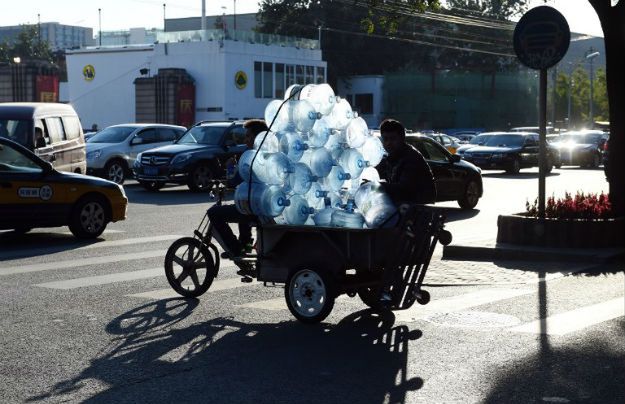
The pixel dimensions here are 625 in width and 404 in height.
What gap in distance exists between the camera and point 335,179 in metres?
9.21

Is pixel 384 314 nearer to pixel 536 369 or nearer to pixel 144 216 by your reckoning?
pixel 536 369

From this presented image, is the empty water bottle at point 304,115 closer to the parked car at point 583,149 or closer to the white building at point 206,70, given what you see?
the parked car at point 583,149

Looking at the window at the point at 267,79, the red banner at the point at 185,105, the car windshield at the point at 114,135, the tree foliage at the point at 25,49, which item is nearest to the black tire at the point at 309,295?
the car windshield at the point at 114,135

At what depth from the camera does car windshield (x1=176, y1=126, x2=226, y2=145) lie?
1091 inches

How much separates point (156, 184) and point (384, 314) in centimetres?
1870

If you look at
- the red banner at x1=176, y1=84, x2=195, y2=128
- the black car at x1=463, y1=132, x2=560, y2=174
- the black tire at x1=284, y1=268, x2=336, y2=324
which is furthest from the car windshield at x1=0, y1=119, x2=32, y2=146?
the red banner at x1=176, y1=84, x2=195, y2=128

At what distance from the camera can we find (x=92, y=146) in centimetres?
2995

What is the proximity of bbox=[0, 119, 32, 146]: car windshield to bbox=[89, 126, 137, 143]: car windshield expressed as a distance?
829 cm

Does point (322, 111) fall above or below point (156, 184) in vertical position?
above

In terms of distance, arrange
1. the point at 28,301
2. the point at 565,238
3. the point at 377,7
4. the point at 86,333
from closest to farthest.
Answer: the point at 86,333, the point at 28,301, the point at 565,238, the point at 377,7

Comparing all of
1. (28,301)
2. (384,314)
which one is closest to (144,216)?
(28,301)

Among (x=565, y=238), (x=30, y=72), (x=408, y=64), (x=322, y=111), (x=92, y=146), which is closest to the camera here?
(x=322, y=111)

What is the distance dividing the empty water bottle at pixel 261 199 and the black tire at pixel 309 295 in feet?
1.94

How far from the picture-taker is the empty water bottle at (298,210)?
30.5 ft
